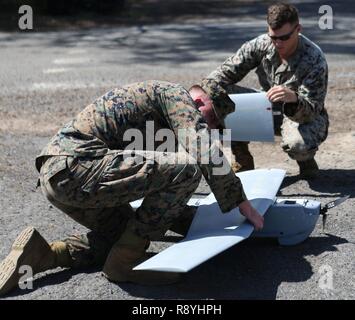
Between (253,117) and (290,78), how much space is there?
14.5 inches

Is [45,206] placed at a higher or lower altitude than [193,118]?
lower

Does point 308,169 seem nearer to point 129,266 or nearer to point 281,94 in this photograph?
point 281,94

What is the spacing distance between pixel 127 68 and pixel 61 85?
4.02 feet

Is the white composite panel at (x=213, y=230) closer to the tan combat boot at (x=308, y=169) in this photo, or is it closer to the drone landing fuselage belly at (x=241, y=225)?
the drone landing fuselage belly at (x=241, y=225)

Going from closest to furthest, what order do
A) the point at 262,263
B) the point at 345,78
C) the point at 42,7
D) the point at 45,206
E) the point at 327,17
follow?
1. the point at 262,263
2. the point at 45,206
3. the point at 345,78
4. the point at 327,17
5. the point at 42,7

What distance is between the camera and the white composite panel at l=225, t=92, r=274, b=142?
571 centimetres

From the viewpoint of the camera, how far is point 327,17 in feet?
47.2

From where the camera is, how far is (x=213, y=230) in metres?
4.14

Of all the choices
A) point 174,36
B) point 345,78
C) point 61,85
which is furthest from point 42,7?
point 345,78

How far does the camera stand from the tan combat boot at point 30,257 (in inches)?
156

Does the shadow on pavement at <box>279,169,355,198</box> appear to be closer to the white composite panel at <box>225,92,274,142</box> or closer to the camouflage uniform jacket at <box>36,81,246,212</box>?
the white composite panel at <box>225,92,274,142</box>

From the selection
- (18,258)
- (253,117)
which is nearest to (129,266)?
(18,258)
